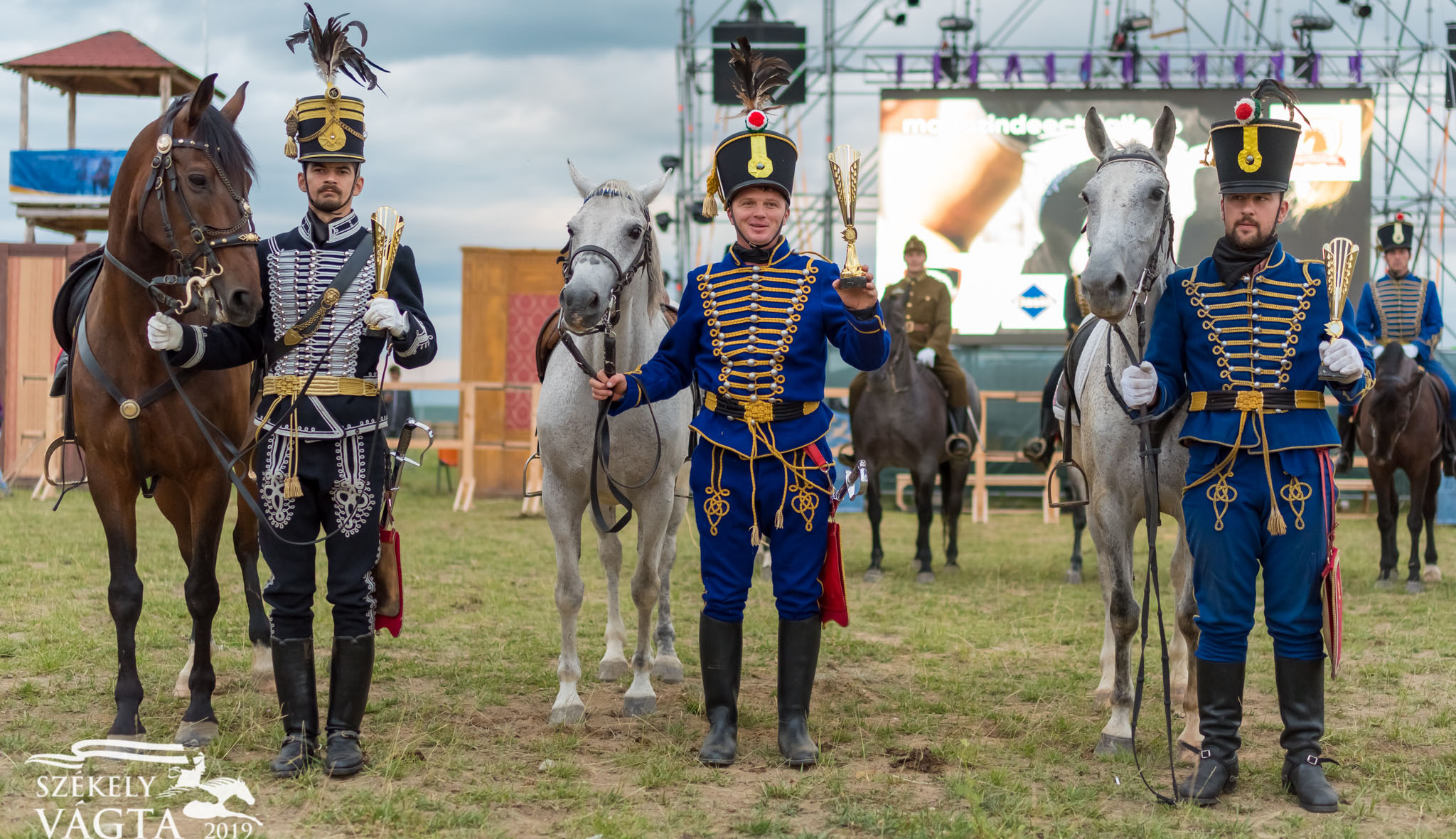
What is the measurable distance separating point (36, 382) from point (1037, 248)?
14.1 meters

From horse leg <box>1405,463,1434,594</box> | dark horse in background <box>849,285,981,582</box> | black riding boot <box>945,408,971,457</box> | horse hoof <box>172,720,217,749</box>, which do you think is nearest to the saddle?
horse hoof <box>172,720,217,749</box>

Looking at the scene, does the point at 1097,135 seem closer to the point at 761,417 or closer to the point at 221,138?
the point at 761,417

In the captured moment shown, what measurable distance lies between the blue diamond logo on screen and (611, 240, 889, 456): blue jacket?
13393mm

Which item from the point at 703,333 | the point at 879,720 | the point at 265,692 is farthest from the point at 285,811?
the point at 879,720

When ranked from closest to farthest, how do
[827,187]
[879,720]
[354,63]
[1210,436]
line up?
[1210,436] < [354,63] < [879,720] < [827,187]

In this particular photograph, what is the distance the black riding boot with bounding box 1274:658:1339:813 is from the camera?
3.84 meters

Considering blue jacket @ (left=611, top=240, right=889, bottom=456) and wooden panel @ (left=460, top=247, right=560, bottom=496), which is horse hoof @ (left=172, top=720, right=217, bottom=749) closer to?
blue jacket @ (left=611, top=240, right=889, bottom=456)

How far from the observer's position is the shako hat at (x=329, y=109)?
3.95 m

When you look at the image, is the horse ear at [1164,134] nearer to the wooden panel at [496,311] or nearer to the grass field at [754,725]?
the grass field at [754,725]

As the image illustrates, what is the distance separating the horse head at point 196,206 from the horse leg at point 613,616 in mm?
2421

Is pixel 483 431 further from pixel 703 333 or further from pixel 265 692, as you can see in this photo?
pixel 703 333

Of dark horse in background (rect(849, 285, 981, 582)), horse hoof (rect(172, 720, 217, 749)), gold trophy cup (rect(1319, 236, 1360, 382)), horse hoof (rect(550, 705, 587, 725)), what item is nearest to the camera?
gold trophy cup (rect(1319, 236, 1360, 382))

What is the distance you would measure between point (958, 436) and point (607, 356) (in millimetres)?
6069

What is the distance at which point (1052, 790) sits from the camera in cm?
396
